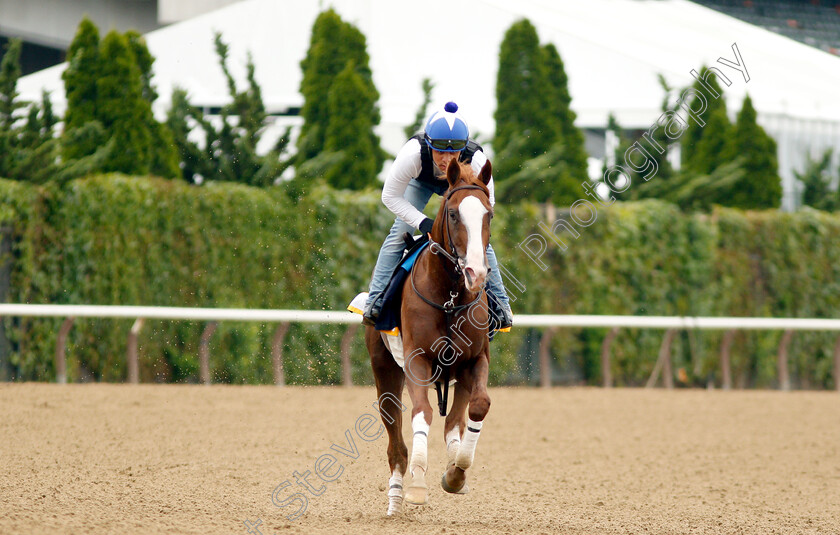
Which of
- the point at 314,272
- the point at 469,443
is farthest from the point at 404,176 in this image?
the point at 314,272

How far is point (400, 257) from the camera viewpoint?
242 inches

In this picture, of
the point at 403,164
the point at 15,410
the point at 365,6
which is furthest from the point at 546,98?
the point at 403,164

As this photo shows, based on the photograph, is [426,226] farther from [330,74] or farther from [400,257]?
[330,74]

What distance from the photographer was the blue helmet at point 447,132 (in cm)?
566

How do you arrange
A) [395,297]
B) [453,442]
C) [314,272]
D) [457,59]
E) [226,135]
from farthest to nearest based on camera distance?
[457,59] < [226,135] < [314,272] < [395,297] < [453,442]

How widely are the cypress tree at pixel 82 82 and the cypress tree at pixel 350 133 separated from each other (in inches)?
124

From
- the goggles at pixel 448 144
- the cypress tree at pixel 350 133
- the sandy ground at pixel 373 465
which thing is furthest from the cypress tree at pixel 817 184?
the goggles at pixel 448 144

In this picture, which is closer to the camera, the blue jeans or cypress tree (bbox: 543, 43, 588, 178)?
the blue jeans

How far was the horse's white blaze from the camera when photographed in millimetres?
4965

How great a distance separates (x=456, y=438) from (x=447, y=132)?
1655 millimetres

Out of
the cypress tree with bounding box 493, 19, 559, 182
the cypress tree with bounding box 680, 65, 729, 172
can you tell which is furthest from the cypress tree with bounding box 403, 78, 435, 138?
the cypress tree with bounding box 680, 65, 729, 172

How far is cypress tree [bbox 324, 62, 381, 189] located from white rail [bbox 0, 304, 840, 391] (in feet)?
7.77

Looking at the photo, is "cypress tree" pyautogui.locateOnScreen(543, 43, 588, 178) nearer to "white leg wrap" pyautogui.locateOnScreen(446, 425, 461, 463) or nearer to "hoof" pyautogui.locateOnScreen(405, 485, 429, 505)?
"white leg wrap" pyautogui.locateOnScreen(446, 425, 461, 463)

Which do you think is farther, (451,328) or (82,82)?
(82,82)
